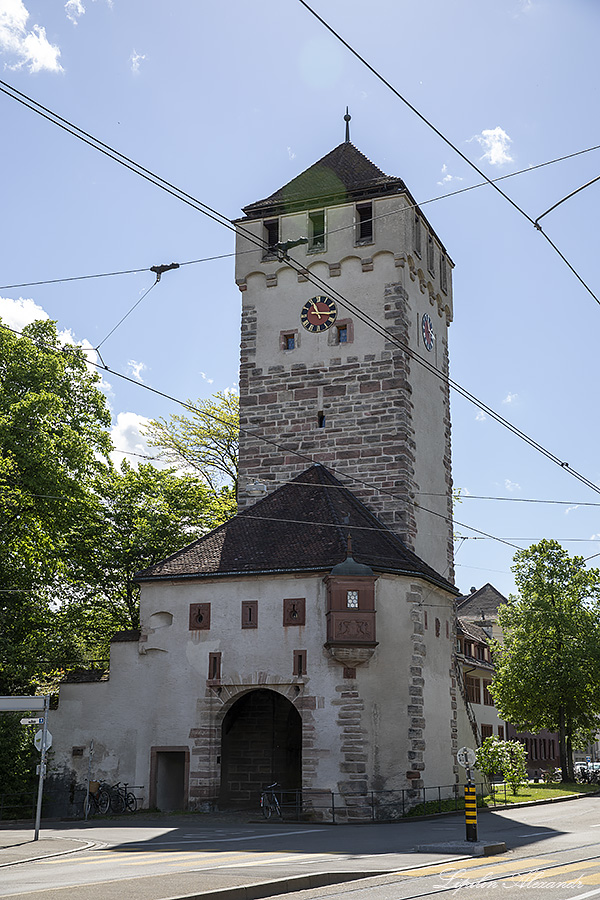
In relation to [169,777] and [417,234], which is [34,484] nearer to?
[169,777]

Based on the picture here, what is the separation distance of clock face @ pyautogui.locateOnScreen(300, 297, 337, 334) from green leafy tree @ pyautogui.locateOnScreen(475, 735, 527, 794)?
13.6m

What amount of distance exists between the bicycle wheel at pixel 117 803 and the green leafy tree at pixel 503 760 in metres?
9.93

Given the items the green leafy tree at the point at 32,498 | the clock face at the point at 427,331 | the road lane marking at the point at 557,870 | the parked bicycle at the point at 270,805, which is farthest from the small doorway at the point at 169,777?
the clock face at the point at 427,331

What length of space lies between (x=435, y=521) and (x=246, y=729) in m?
8.77

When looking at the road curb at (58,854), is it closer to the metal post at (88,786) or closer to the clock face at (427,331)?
the metal post at (88,786)

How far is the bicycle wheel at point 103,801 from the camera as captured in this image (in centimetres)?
2445

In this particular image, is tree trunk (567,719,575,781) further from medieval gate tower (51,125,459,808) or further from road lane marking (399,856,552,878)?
road lane marking (399,856,552,878)

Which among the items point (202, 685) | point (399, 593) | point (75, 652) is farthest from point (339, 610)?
point (75, 652)

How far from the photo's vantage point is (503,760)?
2914 centimetres

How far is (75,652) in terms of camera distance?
32219 millimetres

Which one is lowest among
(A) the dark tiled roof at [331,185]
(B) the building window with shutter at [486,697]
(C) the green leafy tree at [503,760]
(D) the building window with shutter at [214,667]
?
(C) the green leafy tree at [503,760]

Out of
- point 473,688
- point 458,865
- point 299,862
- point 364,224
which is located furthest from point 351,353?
point 473,688

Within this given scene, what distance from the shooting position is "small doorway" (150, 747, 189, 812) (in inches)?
959

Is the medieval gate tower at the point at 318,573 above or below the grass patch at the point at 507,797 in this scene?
above
